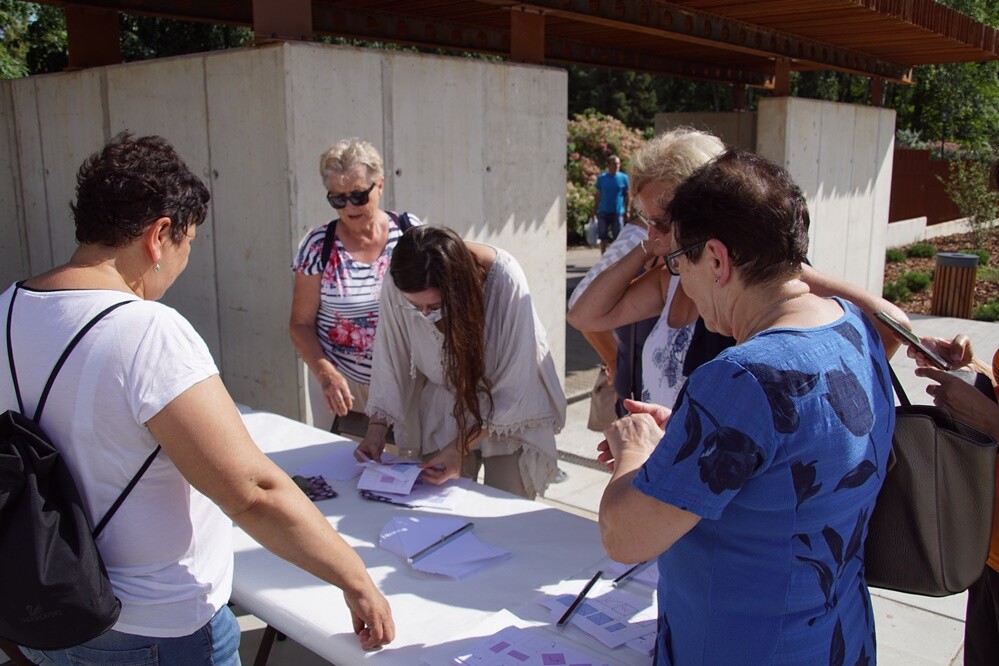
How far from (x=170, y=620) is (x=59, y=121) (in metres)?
6.01

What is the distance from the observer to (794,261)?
151 cm

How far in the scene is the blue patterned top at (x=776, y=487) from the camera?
1336 mm

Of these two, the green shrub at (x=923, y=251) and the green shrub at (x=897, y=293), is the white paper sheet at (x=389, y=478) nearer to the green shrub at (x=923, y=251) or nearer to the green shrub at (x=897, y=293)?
the green shrub at (x=897, y=293)

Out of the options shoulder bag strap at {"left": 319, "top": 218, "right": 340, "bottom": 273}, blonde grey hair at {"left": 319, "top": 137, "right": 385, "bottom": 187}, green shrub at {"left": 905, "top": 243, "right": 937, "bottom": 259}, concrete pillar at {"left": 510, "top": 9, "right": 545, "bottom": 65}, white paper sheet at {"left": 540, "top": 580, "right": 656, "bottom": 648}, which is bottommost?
green shrub at {"left": 905, "top": 243, "right": 937, "bottom": 259}

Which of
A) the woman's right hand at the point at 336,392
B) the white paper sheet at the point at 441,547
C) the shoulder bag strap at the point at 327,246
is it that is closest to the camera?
the white paper sheet at the point at 441,547

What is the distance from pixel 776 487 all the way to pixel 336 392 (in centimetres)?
238

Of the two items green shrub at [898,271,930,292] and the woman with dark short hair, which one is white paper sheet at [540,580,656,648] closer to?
the woman with dark short hair

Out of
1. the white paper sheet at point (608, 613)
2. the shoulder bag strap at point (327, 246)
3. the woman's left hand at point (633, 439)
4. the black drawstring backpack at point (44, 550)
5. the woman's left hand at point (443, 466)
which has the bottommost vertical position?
the white paper sheet at point (608, 613)

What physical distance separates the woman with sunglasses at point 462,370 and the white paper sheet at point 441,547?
0.32 metres

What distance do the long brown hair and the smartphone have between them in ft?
4.35

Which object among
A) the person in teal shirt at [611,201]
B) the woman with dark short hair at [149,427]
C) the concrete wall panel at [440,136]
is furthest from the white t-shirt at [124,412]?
the person in teal shirt at [611,201]

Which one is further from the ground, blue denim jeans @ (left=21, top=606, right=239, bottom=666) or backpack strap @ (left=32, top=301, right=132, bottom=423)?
backpack strap @ (left=32, top=301, right=132, bottom=423)

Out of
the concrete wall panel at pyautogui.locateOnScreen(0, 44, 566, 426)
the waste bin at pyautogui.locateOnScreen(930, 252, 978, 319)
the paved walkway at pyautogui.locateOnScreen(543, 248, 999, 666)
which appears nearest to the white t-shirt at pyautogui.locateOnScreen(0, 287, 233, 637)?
the paved walkway at pyautogui.locateOnScreen(543, 248, 999, 666)

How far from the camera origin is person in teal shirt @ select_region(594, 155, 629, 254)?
1478 centimetres
